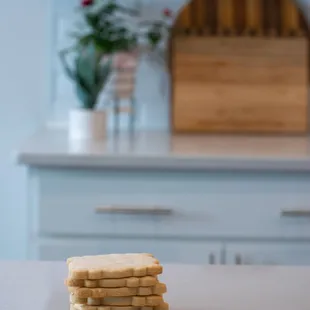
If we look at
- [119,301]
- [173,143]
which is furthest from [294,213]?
[119,301]

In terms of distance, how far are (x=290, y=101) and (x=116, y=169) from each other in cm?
76

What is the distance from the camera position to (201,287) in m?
1.07

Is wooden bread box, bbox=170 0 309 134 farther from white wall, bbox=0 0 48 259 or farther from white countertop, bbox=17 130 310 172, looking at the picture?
white wall, bbox=0 0 48 259

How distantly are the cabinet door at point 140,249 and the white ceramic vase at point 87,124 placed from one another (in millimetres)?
Result: 377

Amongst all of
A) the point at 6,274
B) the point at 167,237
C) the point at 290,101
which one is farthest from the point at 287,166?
the point at 6,274

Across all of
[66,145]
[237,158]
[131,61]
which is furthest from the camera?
[131,61]

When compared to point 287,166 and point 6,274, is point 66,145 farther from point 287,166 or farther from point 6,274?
point 6,274

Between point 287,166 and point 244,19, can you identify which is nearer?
point 287,166

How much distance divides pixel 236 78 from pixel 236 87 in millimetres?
33

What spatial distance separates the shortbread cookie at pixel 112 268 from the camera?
0.85m

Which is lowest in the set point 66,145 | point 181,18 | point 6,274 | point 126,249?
point 126,249

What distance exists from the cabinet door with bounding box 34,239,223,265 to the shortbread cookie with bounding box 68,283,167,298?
3.78 ft

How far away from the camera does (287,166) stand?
198cm

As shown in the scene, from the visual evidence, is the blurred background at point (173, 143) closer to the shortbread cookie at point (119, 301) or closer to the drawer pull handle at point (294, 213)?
the drawer pull handle at point (294, 213)
